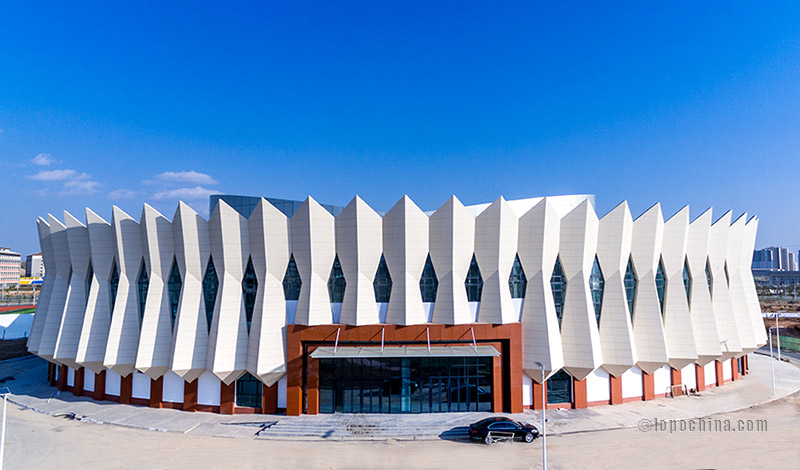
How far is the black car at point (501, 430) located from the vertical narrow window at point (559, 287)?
914 cm

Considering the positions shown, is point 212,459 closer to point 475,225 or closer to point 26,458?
point 26,458

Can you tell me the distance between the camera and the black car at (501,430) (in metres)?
24.2

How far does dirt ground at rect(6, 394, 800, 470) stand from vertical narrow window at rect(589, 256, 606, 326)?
8445 millimetres

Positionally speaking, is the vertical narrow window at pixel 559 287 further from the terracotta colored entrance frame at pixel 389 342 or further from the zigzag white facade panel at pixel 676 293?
the zigzag white facade panel at pixel 676 293

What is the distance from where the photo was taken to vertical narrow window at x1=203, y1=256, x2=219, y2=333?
3017cm

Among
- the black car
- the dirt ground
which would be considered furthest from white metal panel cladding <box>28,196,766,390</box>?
the black car

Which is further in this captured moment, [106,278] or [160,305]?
[106,278]

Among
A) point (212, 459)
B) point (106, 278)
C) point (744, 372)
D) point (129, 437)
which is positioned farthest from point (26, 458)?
point (744, 372)

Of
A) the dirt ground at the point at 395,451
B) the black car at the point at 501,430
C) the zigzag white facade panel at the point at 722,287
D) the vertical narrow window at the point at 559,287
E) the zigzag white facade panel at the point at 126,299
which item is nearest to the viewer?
the dirt ground at the point at 395,451

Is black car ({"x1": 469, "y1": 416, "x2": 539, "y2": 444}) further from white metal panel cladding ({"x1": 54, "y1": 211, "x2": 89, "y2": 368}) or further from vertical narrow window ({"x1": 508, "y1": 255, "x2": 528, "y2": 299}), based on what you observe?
white metal panel cladding ({"x1": 54, "y1": 211, "x2": 89, "y2": 368})

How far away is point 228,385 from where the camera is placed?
96.4ft

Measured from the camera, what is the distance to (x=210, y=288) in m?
30.3

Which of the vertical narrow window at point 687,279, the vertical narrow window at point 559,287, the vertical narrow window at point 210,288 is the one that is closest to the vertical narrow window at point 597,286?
the vertical narrow window at point 559,287

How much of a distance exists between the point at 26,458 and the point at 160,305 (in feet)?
35.5
